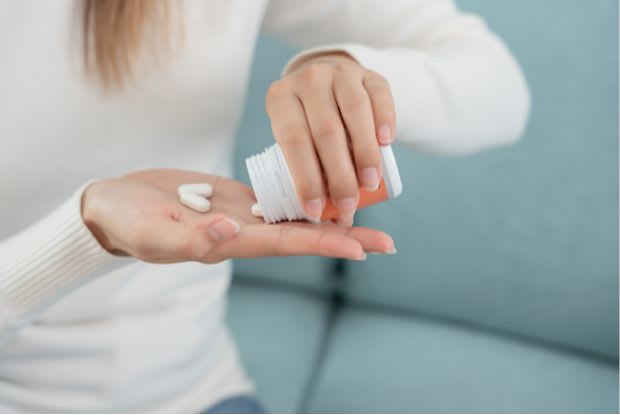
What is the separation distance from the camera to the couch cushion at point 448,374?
76 centimetres

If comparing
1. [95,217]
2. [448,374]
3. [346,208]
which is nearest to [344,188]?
[346,208]

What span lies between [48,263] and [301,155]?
0.19 metres

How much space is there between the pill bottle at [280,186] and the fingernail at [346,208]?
10 mm

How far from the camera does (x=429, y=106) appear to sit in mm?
568

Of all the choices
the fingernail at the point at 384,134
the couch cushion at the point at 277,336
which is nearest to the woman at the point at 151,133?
the fingernail at the point at 384,134

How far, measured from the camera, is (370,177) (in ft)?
1.29

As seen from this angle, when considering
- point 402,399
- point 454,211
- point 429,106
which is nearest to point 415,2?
point 429,106

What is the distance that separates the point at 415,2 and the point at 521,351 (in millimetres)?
425

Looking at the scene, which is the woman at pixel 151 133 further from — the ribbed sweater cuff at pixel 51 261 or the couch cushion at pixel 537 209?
the couch cushion at pixel 537 209

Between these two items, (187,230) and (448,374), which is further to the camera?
(448,374)

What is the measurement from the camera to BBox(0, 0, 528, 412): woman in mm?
445

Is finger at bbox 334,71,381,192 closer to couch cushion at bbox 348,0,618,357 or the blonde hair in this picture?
the blonde hair

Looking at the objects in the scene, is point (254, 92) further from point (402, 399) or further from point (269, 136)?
point (402, 399)

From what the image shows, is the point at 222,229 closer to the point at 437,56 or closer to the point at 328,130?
the point at 328,130
